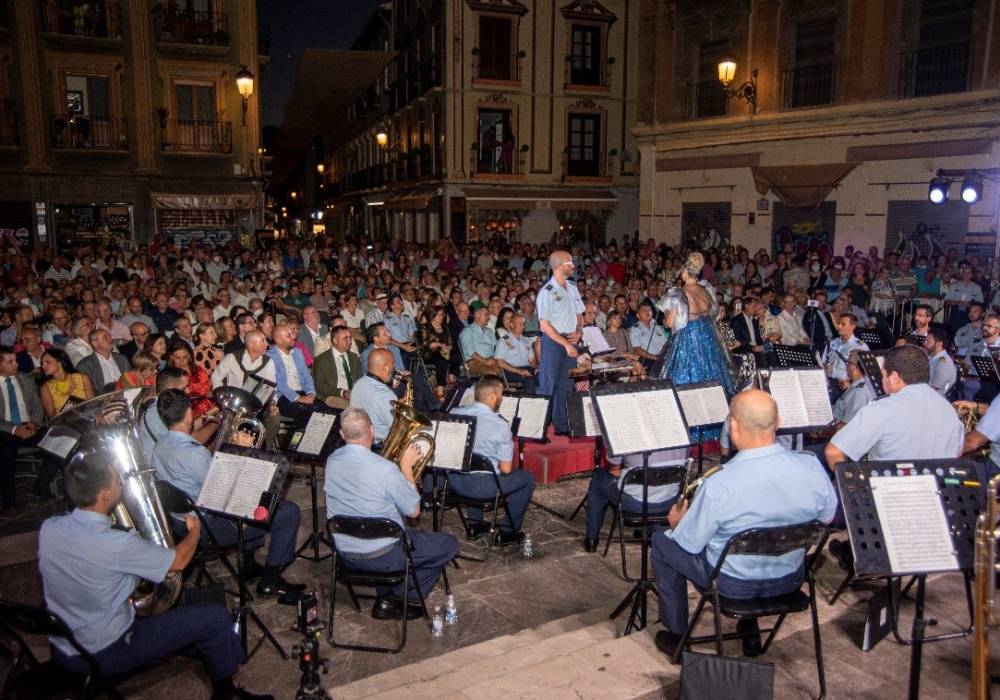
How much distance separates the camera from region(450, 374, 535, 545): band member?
237 inches

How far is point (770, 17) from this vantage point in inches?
824

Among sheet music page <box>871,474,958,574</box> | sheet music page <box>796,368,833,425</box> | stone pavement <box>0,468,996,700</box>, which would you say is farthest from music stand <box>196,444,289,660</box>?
sheet music page <box>796,368,833,425</box>

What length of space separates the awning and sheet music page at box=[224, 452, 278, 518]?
17966 mm

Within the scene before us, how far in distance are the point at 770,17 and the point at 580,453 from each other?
1716 centimetres

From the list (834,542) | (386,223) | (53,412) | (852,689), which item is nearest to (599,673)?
(852,689)

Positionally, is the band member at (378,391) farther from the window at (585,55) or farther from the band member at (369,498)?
the window at (585,55)

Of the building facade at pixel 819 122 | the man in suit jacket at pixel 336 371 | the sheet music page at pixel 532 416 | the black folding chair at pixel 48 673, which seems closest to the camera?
the black folding chair at pixel 48 673

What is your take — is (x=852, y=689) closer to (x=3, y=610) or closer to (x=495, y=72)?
(x=3, y=610)

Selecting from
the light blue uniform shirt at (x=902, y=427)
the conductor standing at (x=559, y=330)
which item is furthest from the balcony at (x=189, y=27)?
the light blue uniform shirt at (x=902, y=427)

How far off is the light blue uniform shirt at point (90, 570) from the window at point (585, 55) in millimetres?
27454

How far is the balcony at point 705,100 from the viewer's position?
2242 centimetres

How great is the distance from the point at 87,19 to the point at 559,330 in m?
19.7

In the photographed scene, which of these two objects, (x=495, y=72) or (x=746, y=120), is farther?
(x=495, y=72)

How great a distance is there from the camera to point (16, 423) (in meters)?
7.52
